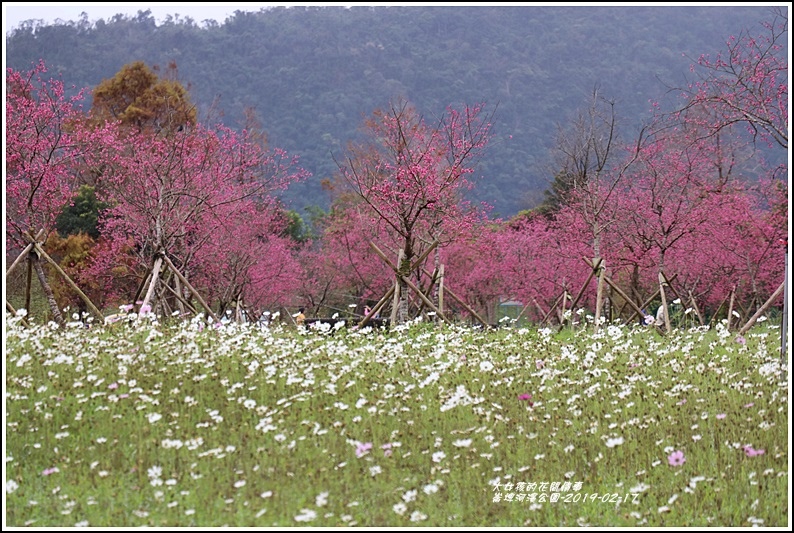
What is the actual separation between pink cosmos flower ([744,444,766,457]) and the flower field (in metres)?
0.04

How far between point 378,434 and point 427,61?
156 feet

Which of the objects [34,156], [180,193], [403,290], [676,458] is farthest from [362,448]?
[34,156]

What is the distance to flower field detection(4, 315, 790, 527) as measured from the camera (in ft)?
17.7

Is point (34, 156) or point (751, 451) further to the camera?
point (34, 156)

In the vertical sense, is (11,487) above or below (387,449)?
above

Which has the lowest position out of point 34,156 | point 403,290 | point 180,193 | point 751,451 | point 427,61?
point 403,290

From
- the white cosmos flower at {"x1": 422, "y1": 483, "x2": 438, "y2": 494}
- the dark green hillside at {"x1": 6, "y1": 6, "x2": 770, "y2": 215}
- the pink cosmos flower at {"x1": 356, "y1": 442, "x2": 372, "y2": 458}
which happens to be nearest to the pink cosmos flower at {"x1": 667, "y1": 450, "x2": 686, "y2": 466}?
the white cosmos flower at {"x1": 422, "y1": 483, "x2": 438, "y2": 494}

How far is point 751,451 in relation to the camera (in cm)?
591

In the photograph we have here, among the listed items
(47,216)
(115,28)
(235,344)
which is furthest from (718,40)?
(235,344)

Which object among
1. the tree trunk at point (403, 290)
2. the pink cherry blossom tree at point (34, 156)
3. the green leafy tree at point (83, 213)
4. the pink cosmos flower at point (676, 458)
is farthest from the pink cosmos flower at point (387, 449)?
the green leafy tree at point (83, 213)

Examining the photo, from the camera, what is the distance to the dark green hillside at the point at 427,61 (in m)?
45.7

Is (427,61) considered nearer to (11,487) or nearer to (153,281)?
(153,281)

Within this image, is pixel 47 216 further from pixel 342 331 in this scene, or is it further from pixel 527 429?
pixel 527 429

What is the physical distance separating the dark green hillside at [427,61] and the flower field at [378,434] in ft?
112
